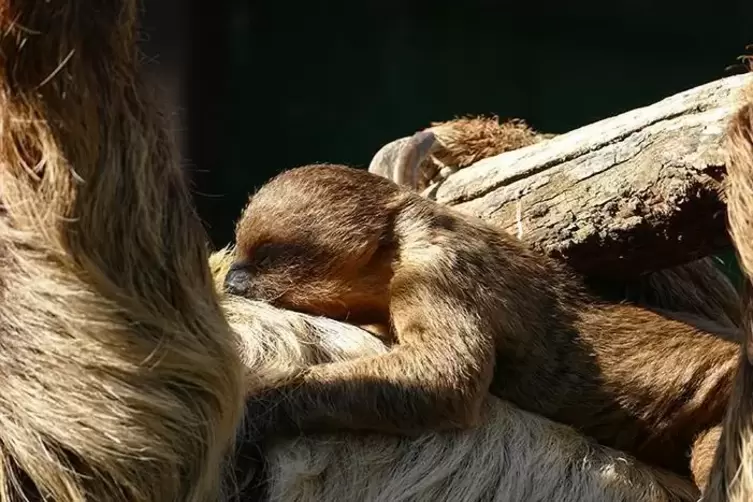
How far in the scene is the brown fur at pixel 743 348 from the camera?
6.26 feet

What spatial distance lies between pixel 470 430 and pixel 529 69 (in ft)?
15.0

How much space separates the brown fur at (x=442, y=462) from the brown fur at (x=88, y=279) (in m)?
0.39

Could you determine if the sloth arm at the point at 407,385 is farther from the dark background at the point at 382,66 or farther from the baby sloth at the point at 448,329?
the dark background at the point at 382,66

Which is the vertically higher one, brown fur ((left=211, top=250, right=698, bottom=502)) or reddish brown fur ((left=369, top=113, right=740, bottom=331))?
reddish brown fur ((left=369, top=113, right=740, bottom=331))

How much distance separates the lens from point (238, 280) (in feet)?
8.52

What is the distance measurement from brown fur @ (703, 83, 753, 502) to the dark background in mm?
4353

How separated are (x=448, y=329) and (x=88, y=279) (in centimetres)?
87

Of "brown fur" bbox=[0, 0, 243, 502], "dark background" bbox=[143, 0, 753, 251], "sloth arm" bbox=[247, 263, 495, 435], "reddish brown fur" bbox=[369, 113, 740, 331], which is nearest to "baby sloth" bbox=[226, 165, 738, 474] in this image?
"sloth arm" bbox=[247, 263, 495, 435]

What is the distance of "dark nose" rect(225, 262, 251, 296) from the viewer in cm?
259

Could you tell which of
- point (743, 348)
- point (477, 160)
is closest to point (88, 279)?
point (743, 348)

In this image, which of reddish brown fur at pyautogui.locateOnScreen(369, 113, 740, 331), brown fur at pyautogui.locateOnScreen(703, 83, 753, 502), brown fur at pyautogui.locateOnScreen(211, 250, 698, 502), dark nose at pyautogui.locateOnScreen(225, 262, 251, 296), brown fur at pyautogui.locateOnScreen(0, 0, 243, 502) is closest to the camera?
brown fur at pyautogui.locateOnScreen(0, 0, 243, 502)

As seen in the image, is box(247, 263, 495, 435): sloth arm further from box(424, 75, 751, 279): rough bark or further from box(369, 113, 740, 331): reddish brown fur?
box(369, 113, 740, 331): reddish brown fur

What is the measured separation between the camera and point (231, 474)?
2125 mm

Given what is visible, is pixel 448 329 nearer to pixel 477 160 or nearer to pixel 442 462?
pixel 442 462
